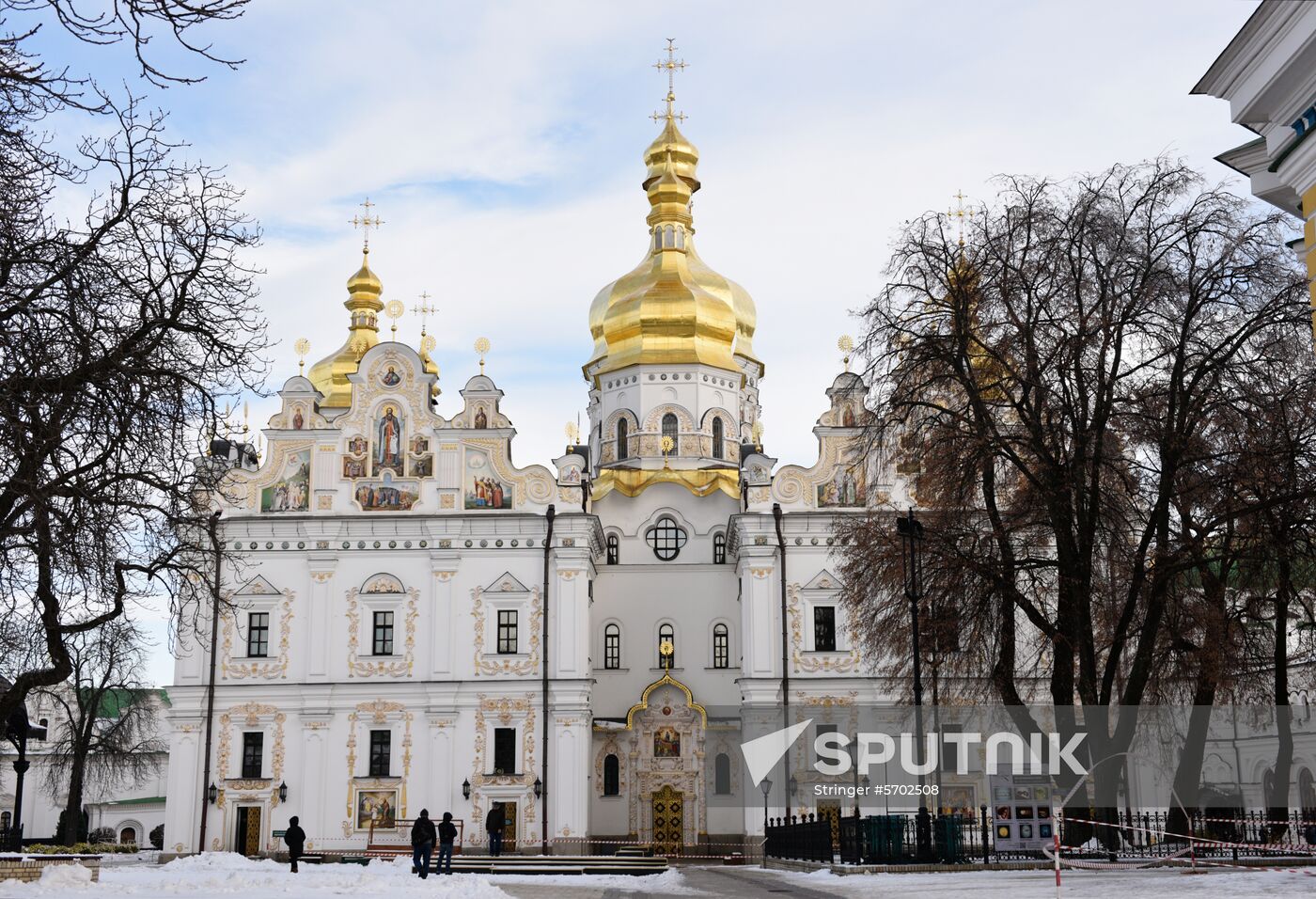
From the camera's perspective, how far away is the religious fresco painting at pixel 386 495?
139ft

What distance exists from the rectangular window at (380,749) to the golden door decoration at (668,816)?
7.82 metres

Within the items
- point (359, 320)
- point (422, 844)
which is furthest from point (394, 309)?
point (422, 844)

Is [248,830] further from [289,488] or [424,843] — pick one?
[424,843]

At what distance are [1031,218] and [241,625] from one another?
Result: 2693cm

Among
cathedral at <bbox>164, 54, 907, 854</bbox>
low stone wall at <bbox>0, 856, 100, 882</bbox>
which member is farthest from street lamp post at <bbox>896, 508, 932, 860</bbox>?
cathedral at <bbox>164, 54, 907, 854</bbox>

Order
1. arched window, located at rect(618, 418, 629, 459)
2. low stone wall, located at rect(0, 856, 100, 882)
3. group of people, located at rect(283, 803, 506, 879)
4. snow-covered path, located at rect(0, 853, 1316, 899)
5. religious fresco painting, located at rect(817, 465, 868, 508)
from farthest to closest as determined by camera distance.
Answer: arched window, located at rect(618, 418, 629, 459)
religious fresco painting, located at rect(817, 465, 868, 508)
group of people, located at rect(283, 803, 506, 879)
low stone wall, located at rect(0, 856, 100, 882)
snow-covered path, located at rect(0, 853, 1316, 899)

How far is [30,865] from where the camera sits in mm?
18922

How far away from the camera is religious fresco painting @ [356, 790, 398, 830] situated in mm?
40219

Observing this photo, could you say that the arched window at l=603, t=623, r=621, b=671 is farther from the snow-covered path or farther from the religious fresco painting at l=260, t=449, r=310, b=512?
the snow-covered path

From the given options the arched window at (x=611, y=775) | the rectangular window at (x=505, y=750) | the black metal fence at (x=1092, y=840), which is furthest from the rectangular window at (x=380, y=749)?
the black metal fence at (x=1092, y=840)

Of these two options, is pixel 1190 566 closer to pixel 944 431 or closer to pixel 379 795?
pixel 944 431

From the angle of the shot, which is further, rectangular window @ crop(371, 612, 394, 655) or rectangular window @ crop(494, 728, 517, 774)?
rectangular window @ crop(371, 612, 394, 655)

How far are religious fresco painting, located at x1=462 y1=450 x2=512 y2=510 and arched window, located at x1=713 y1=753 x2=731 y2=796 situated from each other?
985 centimetres

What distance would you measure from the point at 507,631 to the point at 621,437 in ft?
36.9
